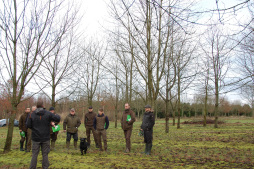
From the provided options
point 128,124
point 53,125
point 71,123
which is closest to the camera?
point 53,125

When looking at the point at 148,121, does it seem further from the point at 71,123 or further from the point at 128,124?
the point at 71,123

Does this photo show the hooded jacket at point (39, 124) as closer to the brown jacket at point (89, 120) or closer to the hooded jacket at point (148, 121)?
the hooded jacket at point (148, 121)

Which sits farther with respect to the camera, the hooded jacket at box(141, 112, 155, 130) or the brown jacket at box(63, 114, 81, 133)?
the brown jacket at box(63, 114, 81, 133)

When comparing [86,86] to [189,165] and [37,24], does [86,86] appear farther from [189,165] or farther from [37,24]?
[189,165]

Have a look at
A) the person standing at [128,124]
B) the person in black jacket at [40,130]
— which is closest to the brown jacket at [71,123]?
the person standing at [128,124]

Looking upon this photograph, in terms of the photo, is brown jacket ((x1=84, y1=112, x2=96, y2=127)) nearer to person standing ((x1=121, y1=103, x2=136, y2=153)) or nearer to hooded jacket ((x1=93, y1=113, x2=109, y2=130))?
hooded jacket ((x1=93, y1=113, x2=109, y2=130))

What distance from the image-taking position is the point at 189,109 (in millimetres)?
56375

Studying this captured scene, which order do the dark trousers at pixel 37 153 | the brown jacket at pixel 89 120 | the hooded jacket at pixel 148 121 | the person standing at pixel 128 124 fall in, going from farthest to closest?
the brown jacket at pixel 89 120 → the person standing at pixel 128 124 → the hooded jacket at pixel 148 121 → the dark trousers at pixel 37 153

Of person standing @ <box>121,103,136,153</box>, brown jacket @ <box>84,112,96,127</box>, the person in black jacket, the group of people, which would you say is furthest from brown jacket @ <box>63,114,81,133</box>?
the person in black jacket

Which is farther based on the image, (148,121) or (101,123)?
(101,123)

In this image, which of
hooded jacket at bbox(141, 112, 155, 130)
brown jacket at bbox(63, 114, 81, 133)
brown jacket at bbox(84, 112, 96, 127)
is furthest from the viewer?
brown jacket at bbox(84, 112, 96, 127)

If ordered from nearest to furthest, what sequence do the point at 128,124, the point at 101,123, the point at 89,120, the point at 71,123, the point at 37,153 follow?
the point at 37,153 < the point at 128,124 < the point at 101,123 < the point at 71,123 < the point at 89,120

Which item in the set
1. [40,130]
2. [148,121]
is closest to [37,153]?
[40,130]

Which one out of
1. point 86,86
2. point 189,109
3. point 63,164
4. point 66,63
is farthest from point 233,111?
point 63,164
